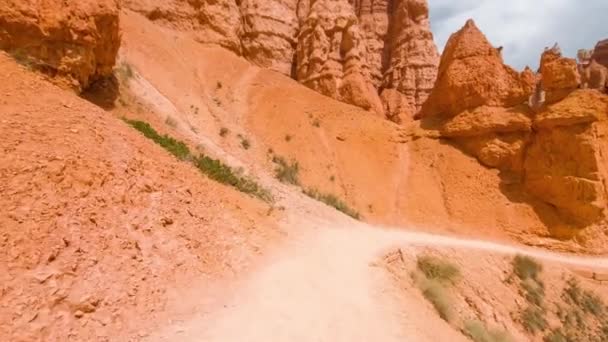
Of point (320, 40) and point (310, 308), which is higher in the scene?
point (320, 40)

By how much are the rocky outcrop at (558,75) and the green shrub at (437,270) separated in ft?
49.4

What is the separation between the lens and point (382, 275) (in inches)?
311

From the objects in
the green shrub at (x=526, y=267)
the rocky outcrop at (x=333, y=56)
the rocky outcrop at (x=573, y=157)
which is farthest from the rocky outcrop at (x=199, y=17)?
the green shrub at (x=526, y=267)

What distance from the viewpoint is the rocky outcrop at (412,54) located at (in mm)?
33531

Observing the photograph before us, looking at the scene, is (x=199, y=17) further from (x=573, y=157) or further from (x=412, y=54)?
(x=573, y=157)

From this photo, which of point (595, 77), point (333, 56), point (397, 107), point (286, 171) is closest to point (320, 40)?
point (333, 56)

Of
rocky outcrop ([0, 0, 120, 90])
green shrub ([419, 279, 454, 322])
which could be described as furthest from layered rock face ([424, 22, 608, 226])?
rocky outcrop ([0, 0, 120, 90])

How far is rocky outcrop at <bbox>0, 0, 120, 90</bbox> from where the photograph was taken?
9.01m

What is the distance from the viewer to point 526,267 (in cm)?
1228

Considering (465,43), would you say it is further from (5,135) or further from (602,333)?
(5,135)

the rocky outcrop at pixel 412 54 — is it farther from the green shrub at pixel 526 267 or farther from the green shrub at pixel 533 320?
the green shrub at pixel 533 320

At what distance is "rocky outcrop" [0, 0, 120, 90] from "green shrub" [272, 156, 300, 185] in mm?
8765

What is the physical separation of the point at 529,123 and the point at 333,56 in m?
13.8

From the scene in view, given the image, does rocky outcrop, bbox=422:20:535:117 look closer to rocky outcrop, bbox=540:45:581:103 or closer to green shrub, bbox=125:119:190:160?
rocky outcrop, bbox=540:45:581:103
